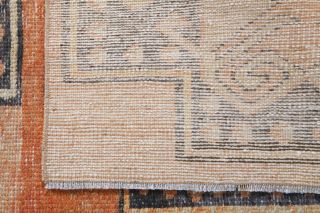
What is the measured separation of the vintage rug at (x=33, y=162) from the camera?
0.66 metres

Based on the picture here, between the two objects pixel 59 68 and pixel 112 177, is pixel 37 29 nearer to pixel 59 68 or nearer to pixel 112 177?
pixel 59 68

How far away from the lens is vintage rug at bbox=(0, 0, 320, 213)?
0.66 meters

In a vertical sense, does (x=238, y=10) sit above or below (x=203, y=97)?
above

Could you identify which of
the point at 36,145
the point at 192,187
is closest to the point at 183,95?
the point at 192,187

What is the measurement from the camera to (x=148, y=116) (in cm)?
64

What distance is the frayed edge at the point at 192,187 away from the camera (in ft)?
2.07

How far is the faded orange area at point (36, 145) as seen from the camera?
2.18 feet

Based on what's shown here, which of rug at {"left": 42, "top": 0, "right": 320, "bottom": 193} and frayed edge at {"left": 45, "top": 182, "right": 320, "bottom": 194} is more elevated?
rug at {"left": 42, "top": 0, "right": 320, "bottom": 193}

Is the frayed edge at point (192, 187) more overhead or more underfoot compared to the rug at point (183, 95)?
more underfoot

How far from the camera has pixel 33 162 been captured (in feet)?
2.20

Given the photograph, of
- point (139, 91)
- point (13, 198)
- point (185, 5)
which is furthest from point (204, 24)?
point (13, 198)

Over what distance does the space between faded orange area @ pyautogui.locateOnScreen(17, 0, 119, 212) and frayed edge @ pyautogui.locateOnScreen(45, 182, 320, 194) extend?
0.06 feet

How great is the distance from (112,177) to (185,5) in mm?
308

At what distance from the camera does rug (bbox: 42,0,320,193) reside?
24.6 inches
